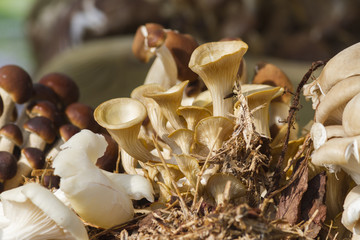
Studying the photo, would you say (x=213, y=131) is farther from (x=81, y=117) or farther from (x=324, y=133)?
(x=81, y=117)

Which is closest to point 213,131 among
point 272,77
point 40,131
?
point 272,77

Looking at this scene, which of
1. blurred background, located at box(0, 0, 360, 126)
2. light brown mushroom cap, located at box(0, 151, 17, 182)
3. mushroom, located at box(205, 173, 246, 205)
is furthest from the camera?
blurred background, located at box(0, 0, 360, 126)

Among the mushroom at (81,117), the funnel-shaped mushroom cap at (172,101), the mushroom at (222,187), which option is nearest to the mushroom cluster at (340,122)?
the mushroom at (222,187)

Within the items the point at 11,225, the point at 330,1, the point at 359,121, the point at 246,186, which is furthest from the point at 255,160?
the point at 330,1

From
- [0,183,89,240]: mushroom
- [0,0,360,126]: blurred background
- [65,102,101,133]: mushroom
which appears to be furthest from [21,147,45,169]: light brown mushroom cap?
[0,0,360,126]: blurred background

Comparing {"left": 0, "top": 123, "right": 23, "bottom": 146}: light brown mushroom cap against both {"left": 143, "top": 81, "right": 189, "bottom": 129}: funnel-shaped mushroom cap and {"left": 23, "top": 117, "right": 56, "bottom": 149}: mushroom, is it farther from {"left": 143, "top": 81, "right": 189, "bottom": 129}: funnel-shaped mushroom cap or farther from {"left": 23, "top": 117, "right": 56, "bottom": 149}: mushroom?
{"left": 143, "top": 81, "right": 189, "bottom": 129}: funnel-shaped mushroom cap
